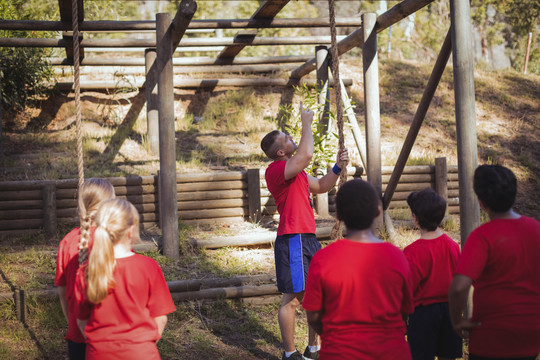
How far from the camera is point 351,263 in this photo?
2.48 meters

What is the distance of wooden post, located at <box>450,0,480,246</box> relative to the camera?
4.34 meters

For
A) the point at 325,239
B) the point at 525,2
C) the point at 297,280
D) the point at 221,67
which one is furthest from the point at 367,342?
the point at 525,2

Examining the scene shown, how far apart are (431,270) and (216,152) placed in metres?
7.67

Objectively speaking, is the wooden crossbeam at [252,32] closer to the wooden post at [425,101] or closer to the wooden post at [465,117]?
the wooden post at [425,101]

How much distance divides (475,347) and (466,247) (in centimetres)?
50

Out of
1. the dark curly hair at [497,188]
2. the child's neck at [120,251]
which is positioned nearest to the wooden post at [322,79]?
the dark curly hair at [497,188]

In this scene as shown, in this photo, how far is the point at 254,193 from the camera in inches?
328

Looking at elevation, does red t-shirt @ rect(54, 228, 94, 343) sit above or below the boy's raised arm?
below

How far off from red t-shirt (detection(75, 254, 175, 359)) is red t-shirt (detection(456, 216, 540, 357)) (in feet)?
4.90

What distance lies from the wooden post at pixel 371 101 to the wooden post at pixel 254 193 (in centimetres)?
176

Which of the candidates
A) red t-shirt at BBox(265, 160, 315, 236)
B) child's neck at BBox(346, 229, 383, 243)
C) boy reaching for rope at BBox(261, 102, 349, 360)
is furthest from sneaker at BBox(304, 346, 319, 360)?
child's neck at BBox(346, 229, 383, 243)

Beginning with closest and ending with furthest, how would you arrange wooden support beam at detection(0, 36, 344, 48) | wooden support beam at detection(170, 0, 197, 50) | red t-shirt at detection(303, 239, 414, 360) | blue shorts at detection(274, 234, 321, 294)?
red t-shirt at detection(303, 239, 414, 360)
blue shorts at detection(274, 234, 321, 294)
wooden support beam at detection(170, 0, 197, 50)
wooden support beam at detection(0, 36, 344, 48)

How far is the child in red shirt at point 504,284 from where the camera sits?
2.64 meters

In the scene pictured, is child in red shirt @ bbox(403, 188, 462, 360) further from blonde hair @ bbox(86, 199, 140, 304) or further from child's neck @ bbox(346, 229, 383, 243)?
blonde hair @ bbox(86, 199, 140, 304)
